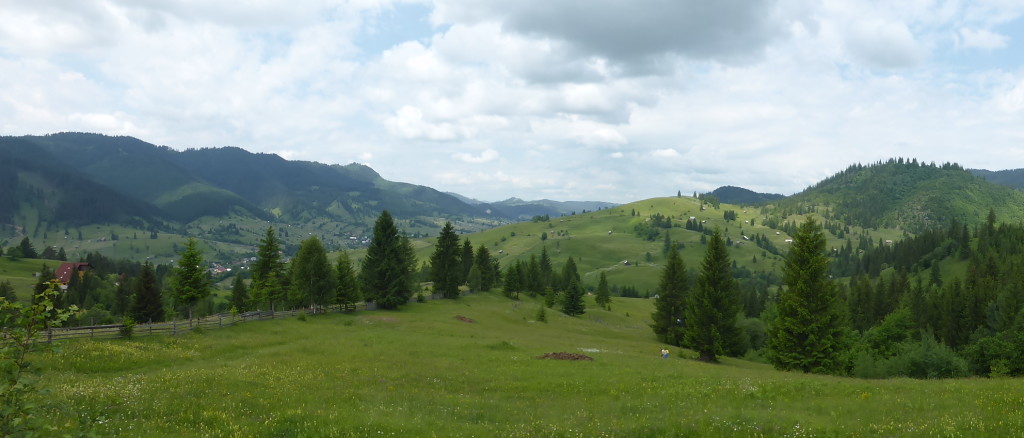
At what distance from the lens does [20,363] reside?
7.92m

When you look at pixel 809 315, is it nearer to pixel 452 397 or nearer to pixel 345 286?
pixel 452 397

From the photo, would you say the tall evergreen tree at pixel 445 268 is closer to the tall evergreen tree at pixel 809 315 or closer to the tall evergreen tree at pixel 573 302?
the tall evergreen tree at pixel 573 302

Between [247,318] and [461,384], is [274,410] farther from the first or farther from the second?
[247,318]

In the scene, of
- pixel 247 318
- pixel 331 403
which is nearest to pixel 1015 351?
pixel 331 403

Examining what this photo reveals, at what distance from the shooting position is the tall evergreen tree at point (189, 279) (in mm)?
51781

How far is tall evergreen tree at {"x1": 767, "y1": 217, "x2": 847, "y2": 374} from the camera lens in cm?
4419

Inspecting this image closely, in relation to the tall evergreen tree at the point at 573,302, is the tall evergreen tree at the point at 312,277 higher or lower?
higher

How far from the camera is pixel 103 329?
134 ft

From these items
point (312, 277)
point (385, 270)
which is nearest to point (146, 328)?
point (312, 277)

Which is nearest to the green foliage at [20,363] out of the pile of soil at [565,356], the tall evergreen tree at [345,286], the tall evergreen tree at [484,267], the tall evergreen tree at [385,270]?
the pile of soil at [565,356]

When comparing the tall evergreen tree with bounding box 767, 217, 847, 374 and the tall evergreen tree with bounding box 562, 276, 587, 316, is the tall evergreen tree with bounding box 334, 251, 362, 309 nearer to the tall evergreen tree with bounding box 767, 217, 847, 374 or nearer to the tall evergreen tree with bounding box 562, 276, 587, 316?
the tall evergreen tree with bounding box 562, 276, 587, 316

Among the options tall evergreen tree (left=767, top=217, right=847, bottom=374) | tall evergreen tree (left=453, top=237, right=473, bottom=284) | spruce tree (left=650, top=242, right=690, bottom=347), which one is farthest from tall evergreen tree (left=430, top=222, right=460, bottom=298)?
tall evergreen tree (left=767, top=217, right=847, bottom=374)

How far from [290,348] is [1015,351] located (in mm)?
78530

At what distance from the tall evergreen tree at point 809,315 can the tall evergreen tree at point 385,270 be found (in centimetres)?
5337
